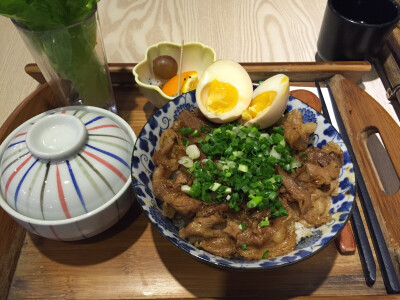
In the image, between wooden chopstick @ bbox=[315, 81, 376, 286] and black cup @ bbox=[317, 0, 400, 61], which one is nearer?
wooden chopstick @ bbox=[315, 81, 376, 286]

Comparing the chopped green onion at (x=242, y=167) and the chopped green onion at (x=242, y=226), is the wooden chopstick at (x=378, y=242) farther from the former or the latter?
the chopped green onion at (x=242, y=226)

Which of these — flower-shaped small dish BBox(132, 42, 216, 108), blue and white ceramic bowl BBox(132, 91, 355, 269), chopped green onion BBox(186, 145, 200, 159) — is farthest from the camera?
flower-shaped small dish BBox(132, 42, 216, 108)

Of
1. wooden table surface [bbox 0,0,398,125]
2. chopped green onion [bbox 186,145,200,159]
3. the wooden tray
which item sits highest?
chopped green onion [bbox 186,145,200,159]

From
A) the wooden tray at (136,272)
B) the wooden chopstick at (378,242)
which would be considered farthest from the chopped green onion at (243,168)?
the wooden chopstick at (378,242)

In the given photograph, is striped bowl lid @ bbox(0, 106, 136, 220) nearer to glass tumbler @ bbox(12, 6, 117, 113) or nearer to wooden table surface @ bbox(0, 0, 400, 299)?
wooden table surface @ bbox(0, 0, 400, 299)

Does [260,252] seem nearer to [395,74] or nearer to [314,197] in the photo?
[314,197]

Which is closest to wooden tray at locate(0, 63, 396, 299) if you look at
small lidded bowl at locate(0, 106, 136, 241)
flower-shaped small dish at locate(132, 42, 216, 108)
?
small lidded bowl at locate(0, 106, 136, 241)

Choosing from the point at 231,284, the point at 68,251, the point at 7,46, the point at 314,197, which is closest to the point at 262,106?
the point at 314,197

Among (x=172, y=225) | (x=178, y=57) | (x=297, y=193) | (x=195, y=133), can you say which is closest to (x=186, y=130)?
(x=195, y=133)
